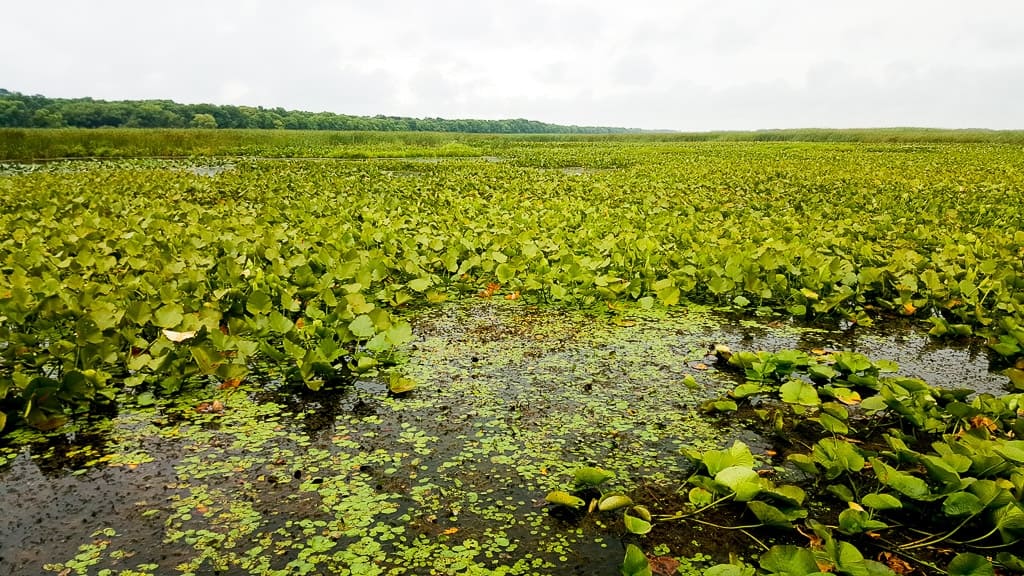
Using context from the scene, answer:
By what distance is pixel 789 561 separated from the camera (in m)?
1.44

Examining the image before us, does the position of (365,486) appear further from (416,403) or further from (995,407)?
(995,407)

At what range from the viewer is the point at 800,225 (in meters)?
6.08

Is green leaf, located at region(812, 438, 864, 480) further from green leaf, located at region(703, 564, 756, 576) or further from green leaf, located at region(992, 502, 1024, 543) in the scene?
green leaf, located at region(703, 564, 756, 576)

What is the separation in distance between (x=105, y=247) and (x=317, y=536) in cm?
370

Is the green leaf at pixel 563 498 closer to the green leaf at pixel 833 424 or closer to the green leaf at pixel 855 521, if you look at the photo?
the green leaf at pixel 855 521

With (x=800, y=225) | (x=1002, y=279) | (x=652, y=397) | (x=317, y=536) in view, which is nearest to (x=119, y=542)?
(x=317, y=536)

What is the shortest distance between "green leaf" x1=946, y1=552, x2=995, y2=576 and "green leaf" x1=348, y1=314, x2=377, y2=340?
2285 mm

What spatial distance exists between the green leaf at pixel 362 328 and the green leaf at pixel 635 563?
1760mm

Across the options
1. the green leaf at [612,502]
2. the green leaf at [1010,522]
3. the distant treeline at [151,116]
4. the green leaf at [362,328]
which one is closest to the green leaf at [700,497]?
the green leaf at [612,502]

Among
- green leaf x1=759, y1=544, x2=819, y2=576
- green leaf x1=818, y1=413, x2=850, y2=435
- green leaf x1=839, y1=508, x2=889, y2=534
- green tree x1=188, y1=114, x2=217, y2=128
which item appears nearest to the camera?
green leaf x1=759, y1=544, x2=819, y2=576

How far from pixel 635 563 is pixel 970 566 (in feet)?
2.60

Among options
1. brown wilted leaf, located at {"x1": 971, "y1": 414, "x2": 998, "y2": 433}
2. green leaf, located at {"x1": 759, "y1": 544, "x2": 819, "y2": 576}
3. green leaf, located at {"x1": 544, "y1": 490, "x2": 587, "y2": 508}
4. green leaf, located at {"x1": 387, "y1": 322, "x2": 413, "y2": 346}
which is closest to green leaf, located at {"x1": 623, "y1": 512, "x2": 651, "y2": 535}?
green leaf, located at {"x1": 544, "y1": 490, "x2": 587, "y2": 508}

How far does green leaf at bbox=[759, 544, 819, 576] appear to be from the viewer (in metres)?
1.41

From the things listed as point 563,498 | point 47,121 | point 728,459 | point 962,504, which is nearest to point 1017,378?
point 962,504
